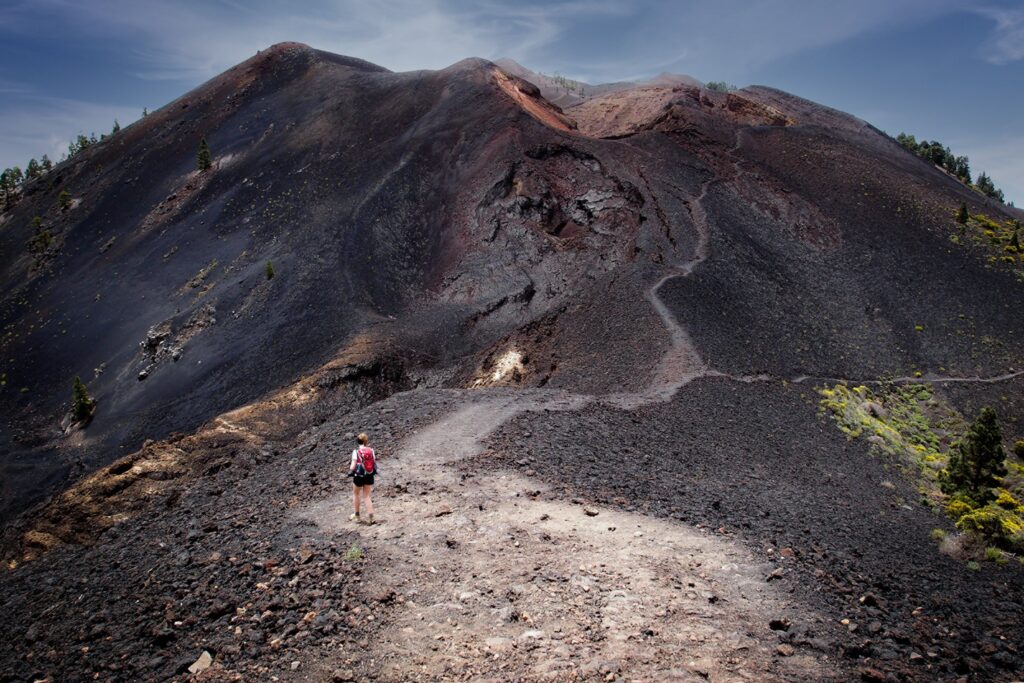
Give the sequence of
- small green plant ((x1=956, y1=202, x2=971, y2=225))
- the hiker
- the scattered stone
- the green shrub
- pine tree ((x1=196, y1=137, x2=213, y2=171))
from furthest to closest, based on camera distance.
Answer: pine tree ((x1=196, y1=137, x2=213, y2=171)) → small green plant ((x1=956, y1=202, x2=971, y2=225)) → the green shrub → the hiker → the scattered stone

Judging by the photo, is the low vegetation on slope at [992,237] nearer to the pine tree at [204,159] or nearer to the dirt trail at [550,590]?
the dirt trail at [550,590]

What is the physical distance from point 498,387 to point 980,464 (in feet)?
46.3

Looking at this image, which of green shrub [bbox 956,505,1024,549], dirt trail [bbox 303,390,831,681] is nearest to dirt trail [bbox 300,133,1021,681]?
dirt trail [bbox 303,390,831,681]

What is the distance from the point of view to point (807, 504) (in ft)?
44.7

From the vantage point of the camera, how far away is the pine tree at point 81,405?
2866 centimetres

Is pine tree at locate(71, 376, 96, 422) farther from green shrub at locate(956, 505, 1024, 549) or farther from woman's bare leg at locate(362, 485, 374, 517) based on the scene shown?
Answer: green shrub at locate(956, 505, 1024, 549)

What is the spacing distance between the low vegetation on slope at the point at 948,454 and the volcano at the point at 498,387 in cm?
31

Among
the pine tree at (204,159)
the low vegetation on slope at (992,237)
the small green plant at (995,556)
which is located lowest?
the small green plant at (995,556)

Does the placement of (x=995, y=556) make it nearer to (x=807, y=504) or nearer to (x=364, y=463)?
(x=807, y=504)

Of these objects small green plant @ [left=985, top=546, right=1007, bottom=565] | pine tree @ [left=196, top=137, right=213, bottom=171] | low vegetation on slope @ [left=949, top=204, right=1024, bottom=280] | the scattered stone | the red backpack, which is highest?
pine tree @ [left=196, top=137, right=213, bottom=171]

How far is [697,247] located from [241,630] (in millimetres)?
24957

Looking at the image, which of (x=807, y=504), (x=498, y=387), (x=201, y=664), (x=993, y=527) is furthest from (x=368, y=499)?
(x=993, y=527)

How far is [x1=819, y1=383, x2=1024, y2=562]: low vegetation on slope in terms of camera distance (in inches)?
542

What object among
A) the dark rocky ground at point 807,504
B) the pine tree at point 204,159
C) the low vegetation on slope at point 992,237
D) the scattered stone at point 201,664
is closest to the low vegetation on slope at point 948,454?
the dark rocky ground at point 807,504
